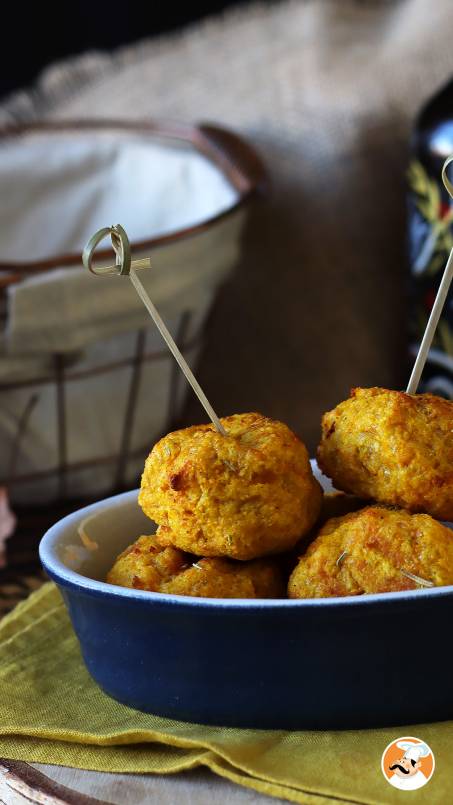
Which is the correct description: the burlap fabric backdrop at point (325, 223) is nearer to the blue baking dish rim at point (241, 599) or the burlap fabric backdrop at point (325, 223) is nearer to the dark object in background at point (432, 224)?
the dark object in background at point (432, 224)

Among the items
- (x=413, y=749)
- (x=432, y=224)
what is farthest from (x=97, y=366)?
(x=413, y=749)

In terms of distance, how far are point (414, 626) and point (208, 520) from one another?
15 cm

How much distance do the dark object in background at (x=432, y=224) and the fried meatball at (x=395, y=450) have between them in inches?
25.0

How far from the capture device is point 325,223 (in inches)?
65.8

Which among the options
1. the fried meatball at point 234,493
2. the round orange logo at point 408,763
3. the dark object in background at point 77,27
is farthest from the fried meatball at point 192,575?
the dark object in background at point 77,27

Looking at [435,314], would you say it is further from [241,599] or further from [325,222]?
[325,222]

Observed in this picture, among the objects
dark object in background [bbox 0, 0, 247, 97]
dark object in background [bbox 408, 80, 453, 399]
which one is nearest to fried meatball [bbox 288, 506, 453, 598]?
dark object in background [bbox 408, 80, 453, 399]

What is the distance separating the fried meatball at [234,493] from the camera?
701 millimetres

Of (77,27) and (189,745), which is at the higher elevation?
(77,27)

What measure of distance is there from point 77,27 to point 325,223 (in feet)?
2.27

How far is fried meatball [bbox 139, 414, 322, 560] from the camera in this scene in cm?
70

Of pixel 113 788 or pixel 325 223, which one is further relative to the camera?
pixel 325 223

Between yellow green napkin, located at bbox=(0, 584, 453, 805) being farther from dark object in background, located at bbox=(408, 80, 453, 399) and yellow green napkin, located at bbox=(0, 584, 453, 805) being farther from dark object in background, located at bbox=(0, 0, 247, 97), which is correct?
dark object in background, located at bbox=(0, 0, 247, 97)

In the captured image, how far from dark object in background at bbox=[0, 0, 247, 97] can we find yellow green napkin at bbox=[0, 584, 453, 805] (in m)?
1.45
